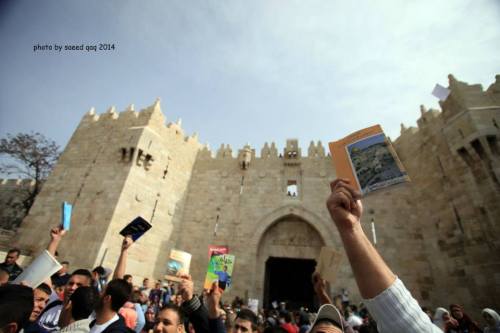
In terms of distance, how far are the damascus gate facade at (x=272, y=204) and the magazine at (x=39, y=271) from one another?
21.5 feet

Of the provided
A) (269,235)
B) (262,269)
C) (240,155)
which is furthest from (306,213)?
(240,155)

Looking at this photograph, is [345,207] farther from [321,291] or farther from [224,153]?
[224,153]

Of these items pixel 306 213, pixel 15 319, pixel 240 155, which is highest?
pixel 240 155

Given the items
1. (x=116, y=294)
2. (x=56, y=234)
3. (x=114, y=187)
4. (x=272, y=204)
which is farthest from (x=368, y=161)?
(x=114, y=187)

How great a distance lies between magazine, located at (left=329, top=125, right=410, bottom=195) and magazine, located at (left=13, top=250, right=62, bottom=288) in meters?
3.07

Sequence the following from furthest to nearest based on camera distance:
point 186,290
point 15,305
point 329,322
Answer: point 186,290 → point 329,322 → point 15,305

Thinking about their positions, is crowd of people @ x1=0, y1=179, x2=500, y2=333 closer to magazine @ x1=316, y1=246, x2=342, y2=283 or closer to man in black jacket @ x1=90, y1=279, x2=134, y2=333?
man in black jacket @ x1=90, y1=279, x2=134, y2=333

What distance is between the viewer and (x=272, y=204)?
11.3m

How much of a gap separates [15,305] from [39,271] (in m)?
1.29

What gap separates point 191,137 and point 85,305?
1161cm

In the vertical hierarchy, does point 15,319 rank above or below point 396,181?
below

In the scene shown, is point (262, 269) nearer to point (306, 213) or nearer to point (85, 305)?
point (306, 213)

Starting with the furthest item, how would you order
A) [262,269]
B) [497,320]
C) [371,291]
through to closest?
1. [262,269]
2. [497,320]
3. [371,291]

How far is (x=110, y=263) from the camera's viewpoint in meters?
8.44
